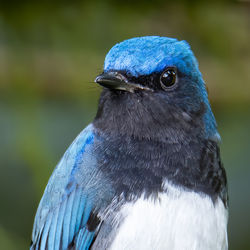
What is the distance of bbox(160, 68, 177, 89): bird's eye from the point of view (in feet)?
12.8

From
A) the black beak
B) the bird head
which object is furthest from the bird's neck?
the black beak

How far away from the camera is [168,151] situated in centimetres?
387

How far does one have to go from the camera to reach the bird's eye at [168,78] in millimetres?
3900

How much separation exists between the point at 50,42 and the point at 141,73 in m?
2.63

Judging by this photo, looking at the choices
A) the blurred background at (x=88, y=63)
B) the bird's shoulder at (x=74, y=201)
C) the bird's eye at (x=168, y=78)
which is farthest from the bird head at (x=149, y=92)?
the blurred background at (x=88, y=63)

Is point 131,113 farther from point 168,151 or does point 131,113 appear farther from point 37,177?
point 37,177

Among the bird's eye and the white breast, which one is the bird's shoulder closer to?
the white breast

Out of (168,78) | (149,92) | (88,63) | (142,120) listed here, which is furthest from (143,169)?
(88,63)

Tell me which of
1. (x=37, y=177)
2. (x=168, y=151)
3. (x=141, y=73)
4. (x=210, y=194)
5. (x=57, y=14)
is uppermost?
(x=57, y=14)

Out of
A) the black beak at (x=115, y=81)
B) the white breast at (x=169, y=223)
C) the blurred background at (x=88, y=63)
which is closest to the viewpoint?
the white breast at (x=169, y=223)

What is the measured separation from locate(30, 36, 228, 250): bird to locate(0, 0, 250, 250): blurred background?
2065 mm

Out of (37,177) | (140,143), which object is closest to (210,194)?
(140,143)

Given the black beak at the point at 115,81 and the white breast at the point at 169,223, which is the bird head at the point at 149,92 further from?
the white breast at the point at 169,223

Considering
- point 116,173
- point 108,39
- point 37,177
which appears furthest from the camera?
point 108,39
